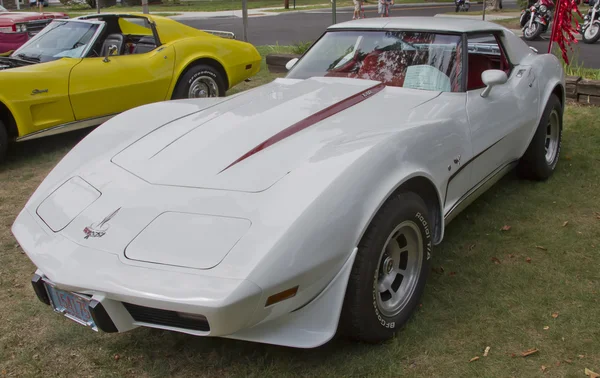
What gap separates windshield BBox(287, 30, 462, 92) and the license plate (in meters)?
2.15

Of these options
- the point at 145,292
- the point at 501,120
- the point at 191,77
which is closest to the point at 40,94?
the point at 191,77

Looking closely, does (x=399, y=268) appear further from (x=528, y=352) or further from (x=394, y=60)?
(x=394, y=60)

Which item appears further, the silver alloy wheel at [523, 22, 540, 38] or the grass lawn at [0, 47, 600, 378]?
the silver alloy wheel at [523, 22, 540, 38]

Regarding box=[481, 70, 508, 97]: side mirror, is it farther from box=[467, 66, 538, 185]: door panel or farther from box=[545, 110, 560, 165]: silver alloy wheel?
box=[545, 110, 560, 165]: silver alloy wheel

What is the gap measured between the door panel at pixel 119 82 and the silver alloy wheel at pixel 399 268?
3.99 m

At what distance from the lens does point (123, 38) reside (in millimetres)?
6098

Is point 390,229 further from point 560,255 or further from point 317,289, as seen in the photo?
point 560,255

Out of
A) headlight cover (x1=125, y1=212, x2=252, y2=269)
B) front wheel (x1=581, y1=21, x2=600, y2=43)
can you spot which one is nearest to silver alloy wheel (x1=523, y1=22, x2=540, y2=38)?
front wheel (x1=581, y1=21, x2=600, y2=43)

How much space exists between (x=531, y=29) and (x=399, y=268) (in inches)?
475

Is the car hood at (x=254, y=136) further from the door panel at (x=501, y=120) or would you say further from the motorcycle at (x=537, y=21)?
the motorcycle at (x=537, y=21)

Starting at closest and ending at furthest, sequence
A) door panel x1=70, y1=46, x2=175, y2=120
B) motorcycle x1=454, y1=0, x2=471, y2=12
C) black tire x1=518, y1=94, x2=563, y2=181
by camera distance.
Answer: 1. black tire x1=518, y1=94, x2=563, y2=181
2. door panel x1=70, y1=46, x2=175, y2=120
3. motorcycle x1=454, y1=0, x2=471, y2=12

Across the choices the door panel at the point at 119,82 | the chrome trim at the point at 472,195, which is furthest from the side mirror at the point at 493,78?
the door panel at the point at 119,82

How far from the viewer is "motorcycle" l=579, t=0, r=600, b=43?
12.0 m

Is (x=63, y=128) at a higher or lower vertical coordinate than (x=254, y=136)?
lower
